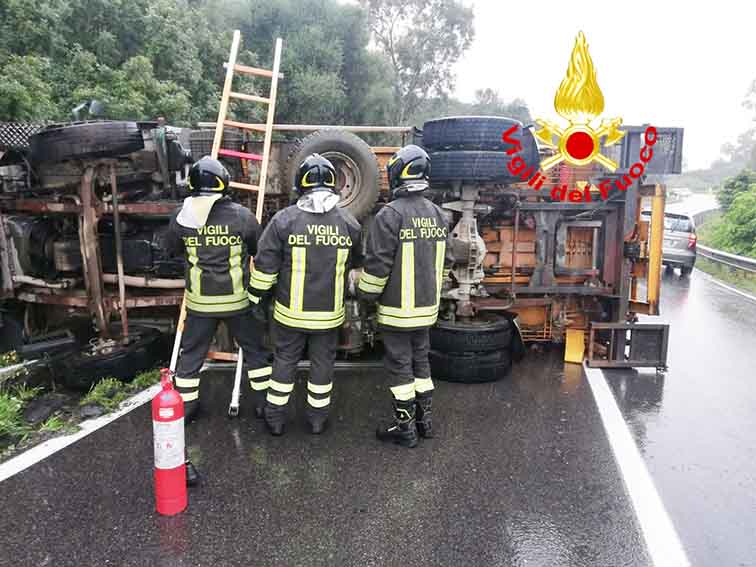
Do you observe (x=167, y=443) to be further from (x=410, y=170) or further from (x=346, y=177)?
(x=346, y=177)

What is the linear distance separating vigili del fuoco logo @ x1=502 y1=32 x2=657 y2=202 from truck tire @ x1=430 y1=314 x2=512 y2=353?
134 cm

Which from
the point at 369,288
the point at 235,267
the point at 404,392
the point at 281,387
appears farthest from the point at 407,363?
the point at 235,267

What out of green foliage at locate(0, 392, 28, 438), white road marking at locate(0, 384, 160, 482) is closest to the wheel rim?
white road marking at locate(0, 384, 160, 482)

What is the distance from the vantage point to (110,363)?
484 cm

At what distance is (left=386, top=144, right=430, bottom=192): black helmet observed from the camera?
3914 mm

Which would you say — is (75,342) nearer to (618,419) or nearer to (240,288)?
(240,288)

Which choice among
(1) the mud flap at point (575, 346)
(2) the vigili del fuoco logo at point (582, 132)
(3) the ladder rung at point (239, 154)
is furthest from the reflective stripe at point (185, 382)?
(1) the mud flap at point (575, 346)

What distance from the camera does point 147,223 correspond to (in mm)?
5648

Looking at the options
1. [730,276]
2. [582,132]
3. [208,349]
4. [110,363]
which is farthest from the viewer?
[730,276]

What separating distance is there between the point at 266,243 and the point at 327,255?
0.39 metres

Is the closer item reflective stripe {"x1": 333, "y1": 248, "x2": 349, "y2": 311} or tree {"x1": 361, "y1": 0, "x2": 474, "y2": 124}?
reflective stripe {"x1": 333, "y1": 248, "x2": 349, "y2": 311}

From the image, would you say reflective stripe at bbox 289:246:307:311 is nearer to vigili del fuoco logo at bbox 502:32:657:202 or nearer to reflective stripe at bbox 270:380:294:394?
reflective stripe at bbox 270:380:294:394

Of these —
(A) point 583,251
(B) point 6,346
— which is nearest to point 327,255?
(A) point 583,251

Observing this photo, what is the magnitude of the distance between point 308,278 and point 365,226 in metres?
1.82
